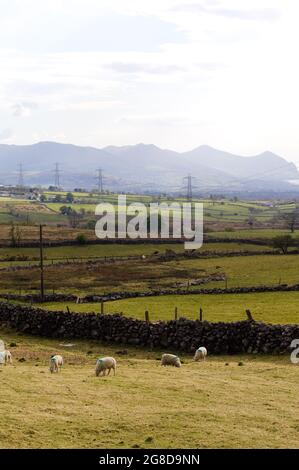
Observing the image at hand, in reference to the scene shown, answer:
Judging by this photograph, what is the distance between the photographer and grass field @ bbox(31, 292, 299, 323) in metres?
48.7

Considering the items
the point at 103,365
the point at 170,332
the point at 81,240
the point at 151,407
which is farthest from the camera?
the point at 81,240

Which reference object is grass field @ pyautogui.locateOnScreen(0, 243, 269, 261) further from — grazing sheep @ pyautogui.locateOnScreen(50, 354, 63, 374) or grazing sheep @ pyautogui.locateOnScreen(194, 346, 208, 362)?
grazing sheep @ pyautogui.locateOnScreen(50, 354, 63, 374)

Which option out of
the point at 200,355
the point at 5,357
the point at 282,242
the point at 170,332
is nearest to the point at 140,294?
the point at 170,332

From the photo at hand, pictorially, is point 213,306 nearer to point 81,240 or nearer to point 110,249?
point 110,249

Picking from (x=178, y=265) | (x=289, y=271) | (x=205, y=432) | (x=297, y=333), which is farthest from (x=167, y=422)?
(x=178, y=265)

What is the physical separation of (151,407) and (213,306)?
32.3m

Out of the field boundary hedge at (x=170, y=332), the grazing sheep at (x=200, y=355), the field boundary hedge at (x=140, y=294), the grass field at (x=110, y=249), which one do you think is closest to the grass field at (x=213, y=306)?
the field boundary hedge at (x=140, y=294)

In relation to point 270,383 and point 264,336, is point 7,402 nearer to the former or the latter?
point 270,383

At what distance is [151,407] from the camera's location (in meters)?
23.2

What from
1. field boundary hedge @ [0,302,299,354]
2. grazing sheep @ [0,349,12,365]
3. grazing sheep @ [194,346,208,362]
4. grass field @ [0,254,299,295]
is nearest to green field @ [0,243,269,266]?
grass field @ [0,254,299,295]

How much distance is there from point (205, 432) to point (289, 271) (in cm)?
6432

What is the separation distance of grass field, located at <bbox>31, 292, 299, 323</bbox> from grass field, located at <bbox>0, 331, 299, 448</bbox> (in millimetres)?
14633
